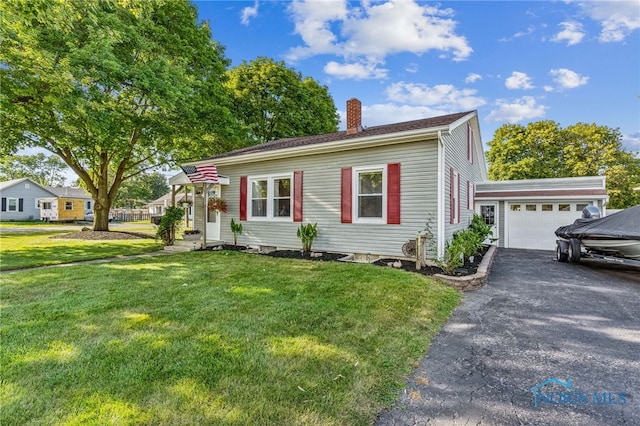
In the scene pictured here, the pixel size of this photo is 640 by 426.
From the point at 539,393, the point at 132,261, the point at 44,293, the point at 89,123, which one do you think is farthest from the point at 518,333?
the point at 89,123

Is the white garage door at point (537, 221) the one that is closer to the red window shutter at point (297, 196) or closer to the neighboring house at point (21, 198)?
the red window shutter at point (297, 196)

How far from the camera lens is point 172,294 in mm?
4508

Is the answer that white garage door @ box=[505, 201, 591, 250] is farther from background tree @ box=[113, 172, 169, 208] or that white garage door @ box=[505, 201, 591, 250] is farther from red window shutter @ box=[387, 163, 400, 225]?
background tree @ box=[113, 172, 169, 208]

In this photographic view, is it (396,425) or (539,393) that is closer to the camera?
(396,425)

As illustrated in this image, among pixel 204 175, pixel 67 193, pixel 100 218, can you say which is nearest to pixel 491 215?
pixel 204 175

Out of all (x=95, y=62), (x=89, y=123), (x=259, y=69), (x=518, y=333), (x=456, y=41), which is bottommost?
(x=518, y=333)

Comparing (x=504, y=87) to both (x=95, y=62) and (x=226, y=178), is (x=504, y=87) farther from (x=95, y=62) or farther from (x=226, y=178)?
(x=95, y=62)

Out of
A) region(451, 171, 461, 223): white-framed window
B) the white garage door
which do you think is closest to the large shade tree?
region(451, 171, 461, 223): white-framed window

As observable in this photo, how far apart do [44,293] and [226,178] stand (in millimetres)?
6043

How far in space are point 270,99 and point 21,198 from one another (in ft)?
89.2

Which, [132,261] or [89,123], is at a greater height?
[89,123]

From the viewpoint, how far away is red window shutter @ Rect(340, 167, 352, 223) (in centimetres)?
776

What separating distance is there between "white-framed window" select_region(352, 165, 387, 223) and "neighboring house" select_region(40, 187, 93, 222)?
33.6 m

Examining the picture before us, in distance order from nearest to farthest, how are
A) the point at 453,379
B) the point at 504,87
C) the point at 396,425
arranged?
1. the point at 396,425
2. the point at 453,379
3. the point at 504,87
